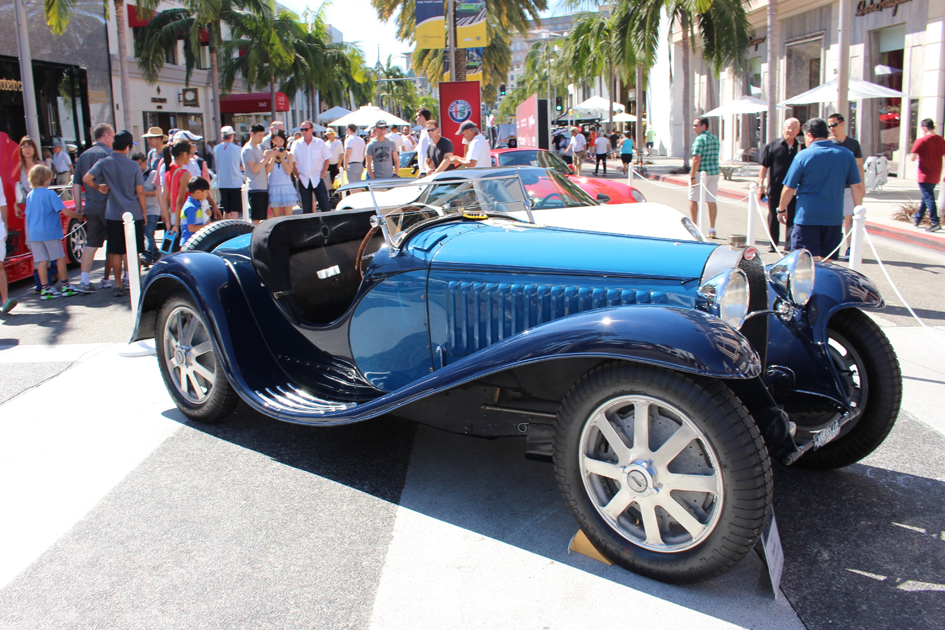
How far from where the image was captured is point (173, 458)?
3.88m

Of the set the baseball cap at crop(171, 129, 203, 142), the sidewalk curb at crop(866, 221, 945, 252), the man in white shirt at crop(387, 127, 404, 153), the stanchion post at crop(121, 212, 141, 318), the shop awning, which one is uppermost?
the shop awning

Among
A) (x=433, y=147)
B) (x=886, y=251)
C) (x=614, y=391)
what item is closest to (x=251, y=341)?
(x=614, y=391)

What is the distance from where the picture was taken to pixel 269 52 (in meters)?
34.7

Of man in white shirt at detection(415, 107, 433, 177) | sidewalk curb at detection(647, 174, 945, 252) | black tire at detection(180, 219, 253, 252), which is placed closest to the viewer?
black tire at detection(180, 219, 253, 252)

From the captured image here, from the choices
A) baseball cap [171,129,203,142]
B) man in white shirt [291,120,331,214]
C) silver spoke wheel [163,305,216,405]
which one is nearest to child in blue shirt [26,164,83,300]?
baseball cap [171,129,203,142]

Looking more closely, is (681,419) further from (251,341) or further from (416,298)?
(251,341)

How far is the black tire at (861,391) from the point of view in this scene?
3260mm

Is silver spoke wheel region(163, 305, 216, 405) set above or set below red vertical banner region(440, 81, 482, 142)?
below

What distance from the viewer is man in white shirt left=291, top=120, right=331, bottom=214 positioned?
1162 cm

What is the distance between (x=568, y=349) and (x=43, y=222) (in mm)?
7358

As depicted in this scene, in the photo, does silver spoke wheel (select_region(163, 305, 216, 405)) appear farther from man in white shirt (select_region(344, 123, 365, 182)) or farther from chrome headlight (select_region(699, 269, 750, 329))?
man in white shirt (select_region(344, 123, 365, 182))

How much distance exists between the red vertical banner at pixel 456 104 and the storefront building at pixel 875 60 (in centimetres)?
981

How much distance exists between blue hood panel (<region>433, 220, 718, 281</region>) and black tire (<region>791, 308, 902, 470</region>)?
849mm

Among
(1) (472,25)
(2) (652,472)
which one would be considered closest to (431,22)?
(1) (472,25)
